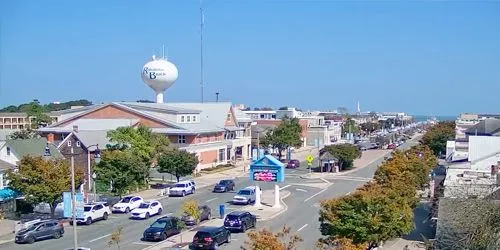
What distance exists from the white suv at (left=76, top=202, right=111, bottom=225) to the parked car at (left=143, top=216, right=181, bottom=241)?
20.7ft

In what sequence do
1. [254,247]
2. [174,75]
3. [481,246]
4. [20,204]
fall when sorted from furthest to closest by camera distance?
[174,75], [20,204], [254,247], [481,246]

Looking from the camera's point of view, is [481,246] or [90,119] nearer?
[481,246]

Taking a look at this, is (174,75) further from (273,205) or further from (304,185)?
(273,205)

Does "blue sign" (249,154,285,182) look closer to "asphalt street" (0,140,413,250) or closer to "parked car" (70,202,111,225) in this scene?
"asphalt street" (0,140,413,250)

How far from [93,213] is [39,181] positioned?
153 inches

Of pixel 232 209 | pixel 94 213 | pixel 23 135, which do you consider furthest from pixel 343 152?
pixel 23 135

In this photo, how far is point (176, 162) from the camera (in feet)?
177

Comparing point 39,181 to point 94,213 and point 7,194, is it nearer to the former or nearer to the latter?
point 94,213

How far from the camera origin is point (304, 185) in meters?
58.8

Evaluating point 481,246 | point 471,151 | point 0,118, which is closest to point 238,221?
point 481,246

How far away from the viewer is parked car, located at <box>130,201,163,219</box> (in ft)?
129

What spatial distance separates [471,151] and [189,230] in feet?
79.5

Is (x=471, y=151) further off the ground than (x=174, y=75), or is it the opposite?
(x=174, y=75)

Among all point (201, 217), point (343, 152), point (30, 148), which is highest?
point (30, 148)
